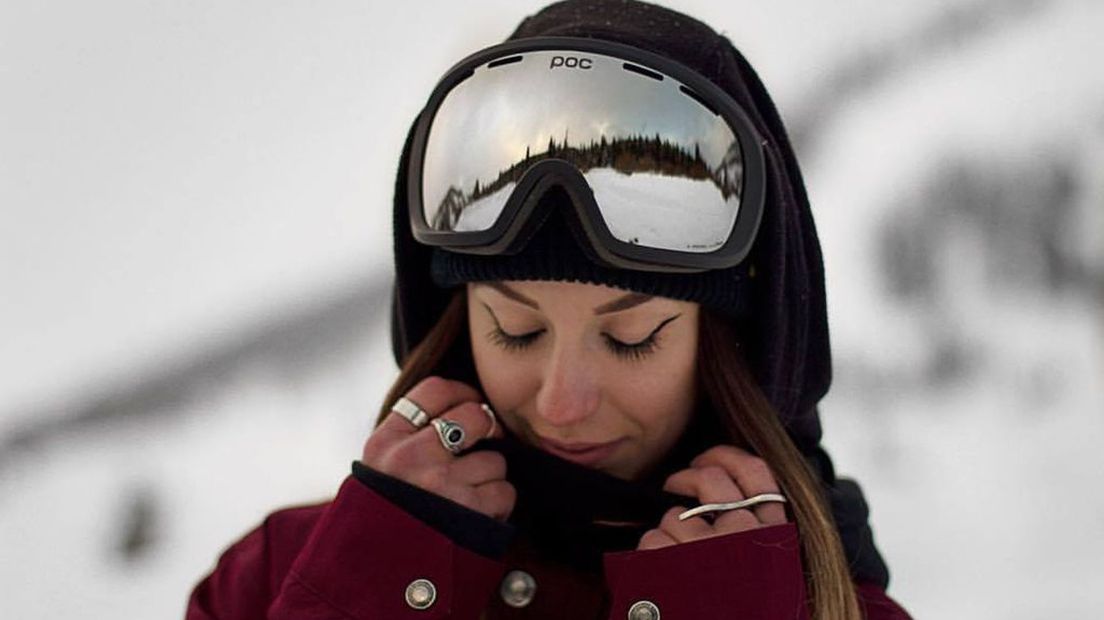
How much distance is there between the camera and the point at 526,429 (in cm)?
123

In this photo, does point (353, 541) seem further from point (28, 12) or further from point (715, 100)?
point (28, 12)

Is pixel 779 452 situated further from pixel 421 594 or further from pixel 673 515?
pixel 421 594

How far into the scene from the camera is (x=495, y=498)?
121 cm

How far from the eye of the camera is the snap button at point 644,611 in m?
1.07

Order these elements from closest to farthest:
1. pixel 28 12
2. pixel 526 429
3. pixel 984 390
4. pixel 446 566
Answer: pixel 446 566, pixel 526 429, pixel 28 12, pixel 984 390

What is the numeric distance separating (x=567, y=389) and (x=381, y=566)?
9.0 inches

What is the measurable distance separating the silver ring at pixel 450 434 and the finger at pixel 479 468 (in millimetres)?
15

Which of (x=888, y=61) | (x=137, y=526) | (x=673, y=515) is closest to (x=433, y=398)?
(x=673, y=515)

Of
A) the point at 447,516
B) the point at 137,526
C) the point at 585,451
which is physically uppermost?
the point at 585,451

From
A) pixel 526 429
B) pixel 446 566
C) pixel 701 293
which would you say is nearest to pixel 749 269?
pixel 701 293

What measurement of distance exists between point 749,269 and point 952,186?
1.33 m

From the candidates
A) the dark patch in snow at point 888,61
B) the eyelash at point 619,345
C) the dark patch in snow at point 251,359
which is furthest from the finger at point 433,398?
the dark patch in snow at point 888,61

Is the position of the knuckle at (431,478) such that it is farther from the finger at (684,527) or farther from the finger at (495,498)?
the finger at (684,527)

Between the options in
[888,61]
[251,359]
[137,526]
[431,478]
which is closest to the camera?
[431,478]
